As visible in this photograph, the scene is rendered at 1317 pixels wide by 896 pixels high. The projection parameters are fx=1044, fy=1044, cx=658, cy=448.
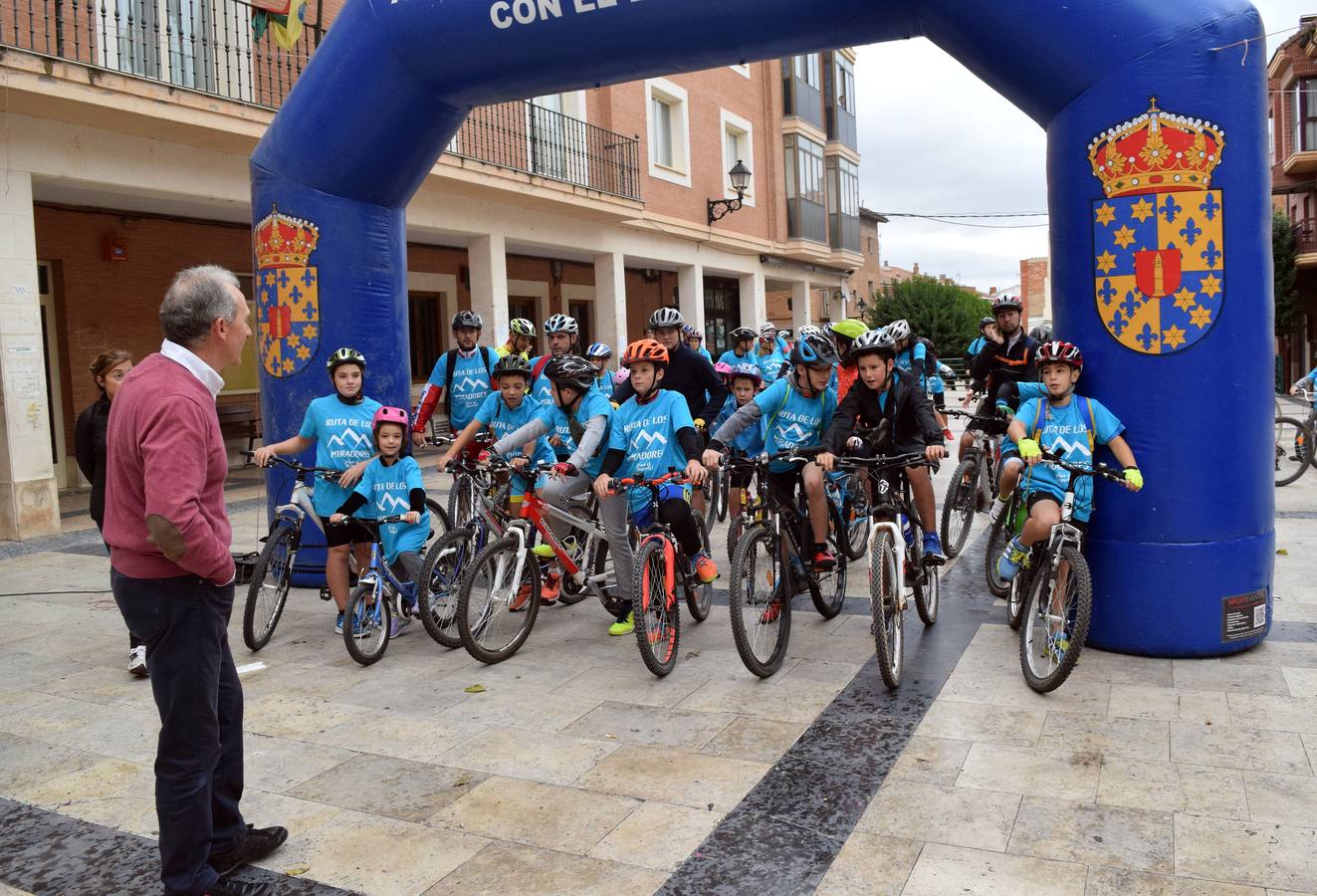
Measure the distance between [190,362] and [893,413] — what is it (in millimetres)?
4190

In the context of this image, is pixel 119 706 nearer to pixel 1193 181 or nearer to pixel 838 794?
pixel 838 794

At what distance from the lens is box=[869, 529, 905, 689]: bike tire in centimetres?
502

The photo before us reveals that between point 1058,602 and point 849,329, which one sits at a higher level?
point 849,329

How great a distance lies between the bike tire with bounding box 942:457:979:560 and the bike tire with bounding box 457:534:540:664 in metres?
Answer: 3.78

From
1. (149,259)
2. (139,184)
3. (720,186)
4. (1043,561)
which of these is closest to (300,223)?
(139,184)

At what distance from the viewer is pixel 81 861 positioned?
3.66 metres

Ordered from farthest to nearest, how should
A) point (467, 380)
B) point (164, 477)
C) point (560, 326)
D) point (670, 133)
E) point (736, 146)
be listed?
point (736, 146)
point (670, 133)
point (467, 380)
point (560, 326)
point (164, 477)

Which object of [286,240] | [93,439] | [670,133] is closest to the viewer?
[93,439]

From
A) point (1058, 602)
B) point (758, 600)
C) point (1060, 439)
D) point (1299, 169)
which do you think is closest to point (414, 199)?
point (758, 600)

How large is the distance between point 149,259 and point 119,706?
11024 mm

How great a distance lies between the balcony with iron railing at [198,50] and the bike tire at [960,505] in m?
8.52

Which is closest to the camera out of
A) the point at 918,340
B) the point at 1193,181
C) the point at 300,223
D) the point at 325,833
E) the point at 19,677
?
the point at 325,833

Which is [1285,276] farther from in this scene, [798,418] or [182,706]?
[182,706]

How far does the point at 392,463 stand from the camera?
6.19 m
